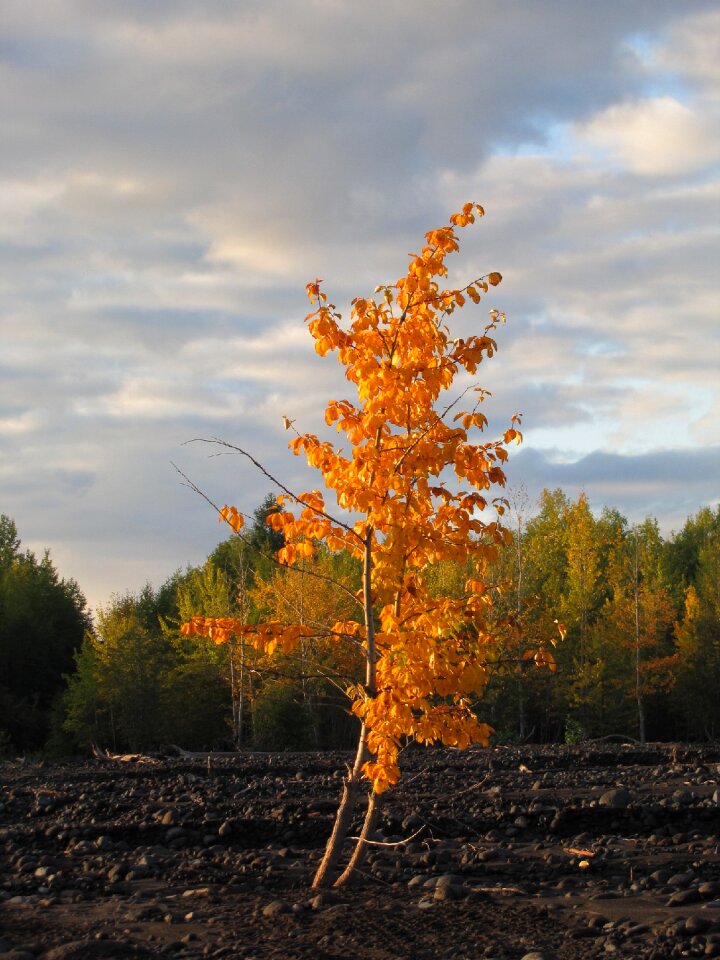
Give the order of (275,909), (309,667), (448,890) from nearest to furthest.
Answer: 1. (275,909)
2. (448,890)
3. (309,667)

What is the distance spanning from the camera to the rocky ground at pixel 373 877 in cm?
765

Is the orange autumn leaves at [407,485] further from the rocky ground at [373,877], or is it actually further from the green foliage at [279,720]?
the green foliage at [279,720]

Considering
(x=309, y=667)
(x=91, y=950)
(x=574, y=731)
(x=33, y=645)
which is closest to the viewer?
(x=91, y=950)

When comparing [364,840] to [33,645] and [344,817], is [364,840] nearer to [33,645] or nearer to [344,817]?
[344,817]

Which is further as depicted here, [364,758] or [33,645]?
[33,645]

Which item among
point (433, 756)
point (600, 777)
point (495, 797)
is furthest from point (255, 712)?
point (495, 797)

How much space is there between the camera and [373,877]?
31.1ft

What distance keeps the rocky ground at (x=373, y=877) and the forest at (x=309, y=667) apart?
22404 mm

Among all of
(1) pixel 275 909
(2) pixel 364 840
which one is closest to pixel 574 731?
(2) pixel 364 840

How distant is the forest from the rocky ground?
22.4 m

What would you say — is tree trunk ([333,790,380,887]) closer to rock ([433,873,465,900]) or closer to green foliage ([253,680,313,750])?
rock ([433,873,465,900])

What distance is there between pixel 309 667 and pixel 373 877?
95.5 feet

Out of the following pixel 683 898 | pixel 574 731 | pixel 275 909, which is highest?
pixel 275 909

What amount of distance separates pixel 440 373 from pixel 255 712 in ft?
107
